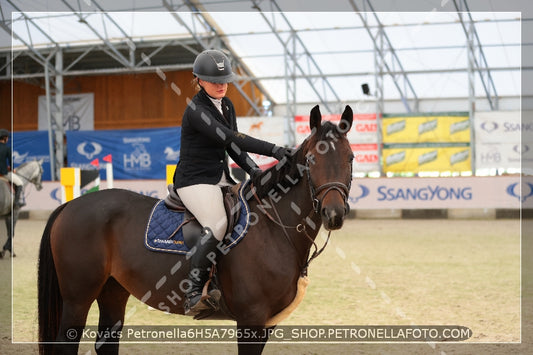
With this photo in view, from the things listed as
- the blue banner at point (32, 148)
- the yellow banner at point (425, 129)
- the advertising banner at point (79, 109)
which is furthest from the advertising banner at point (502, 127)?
the advertising banner at point (79, 109)

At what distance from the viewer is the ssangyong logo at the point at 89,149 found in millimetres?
20844

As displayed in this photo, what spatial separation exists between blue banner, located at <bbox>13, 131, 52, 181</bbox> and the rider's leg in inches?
770

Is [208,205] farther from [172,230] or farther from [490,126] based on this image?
[490,126]

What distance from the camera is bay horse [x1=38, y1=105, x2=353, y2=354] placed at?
10.8ft

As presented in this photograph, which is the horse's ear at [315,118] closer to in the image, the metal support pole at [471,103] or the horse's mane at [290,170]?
the horse's mane at [290,170]

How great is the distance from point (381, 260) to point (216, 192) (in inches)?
263

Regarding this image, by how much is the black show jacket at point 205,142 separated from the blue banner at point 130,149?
16206 mm

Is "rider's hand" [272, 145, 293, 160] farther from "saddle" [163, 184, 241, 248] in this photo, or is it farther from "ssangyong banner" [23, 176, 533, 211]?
"ssangyong banner" [23, 176, 533, 211]

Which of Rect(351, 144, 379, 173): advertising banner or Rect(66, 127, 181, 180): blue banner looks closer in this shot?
Rect(351, 144, 379, 173): advertising banner

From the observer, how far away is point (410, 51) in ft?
70.2

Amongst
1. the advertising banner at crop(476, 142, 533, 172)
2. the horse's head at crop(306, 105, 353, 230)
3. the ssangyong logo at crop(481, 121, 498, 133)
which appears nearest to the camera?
the horse's head at crop(306, 105, 353, 230)

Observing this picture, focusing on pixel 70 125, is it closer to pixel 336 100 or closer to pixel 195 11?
pixel 195 11

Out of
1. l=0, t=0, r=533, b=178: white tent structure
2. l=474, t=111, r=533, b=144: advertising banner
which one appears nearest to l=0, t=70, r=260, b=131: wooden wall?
l=0, t=0, r=533, b=178: white tent structure

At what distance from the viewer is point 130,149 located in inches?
811
